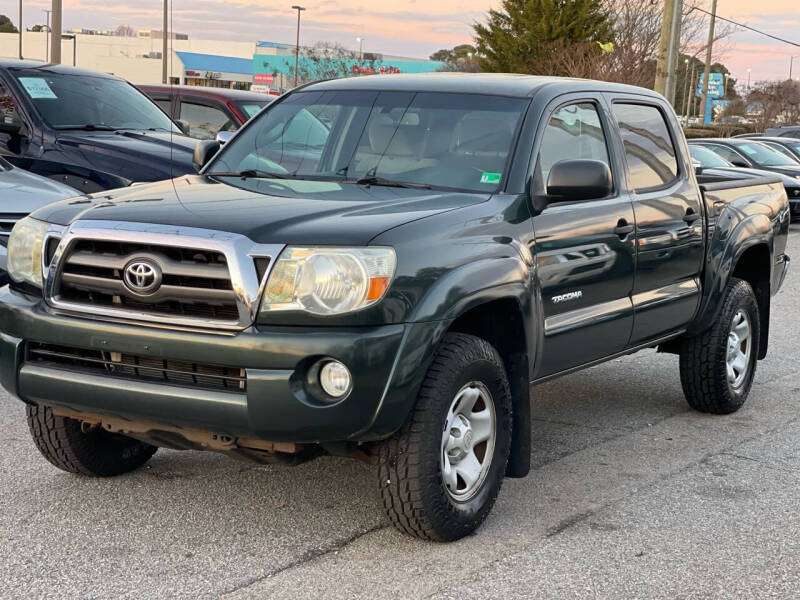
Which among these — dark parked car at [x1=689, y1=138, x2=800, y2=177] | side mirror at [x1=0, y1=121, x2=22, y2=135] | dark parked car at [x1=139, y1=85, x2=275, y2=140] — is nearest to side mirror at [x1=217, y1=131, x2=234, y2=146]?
side mirror at [x1=0, y1=121, x2=22, y2=135]

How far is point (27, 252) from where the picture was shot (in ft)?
14.6

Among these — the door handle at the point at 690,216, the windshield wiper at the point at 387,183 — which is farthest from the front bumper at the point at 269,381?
the door handle at the point at 690,216

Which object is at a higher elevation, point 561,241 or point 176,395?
point 561,241

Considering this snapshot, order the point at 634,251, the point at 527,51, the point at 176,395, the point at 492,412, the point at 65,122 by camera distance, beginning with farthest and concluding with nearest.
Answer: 1. the point at 527,51
2. the point at 65,122
3. the point at 634,251
4. the point at 492,412
5. the point at 176,395

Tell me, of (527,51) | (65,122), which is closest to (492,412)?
(65,122)

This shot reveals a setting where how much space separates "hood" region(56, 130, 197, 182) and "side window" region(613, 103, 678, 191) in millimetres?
4338

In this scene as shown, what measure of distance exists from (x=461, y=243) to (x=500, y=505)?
4.03ft

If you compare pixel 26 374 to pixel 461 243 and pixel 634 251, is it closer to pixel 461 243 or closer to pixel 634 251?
pixel 461 243

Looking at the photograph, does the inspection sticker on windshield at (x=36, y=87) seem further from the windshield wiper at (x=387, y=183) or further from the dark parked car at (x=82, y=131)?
the windshield wiper at (x=387, y=183)

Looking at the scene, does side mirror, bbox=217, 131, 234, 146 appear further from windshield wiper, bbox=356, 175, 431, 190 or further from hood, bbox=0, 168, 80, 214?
hood, bbox=0, 168, 80, 214

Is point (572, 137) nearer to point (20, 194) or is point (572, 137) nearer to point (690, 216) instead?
point (690, 216)

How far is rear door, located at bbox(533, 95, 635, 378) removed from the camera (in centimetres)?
493

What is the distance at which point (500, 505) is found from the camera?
16.1 feet

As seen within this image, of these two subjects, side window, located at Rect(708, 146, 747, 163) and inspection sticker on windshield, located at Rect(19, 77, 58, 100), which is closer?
inspection sticker on windshield, located at Rect(19, 77, 58, 100)
